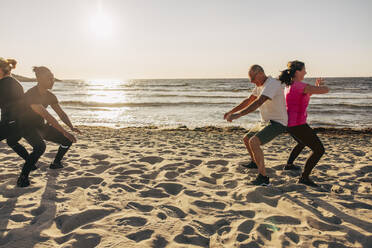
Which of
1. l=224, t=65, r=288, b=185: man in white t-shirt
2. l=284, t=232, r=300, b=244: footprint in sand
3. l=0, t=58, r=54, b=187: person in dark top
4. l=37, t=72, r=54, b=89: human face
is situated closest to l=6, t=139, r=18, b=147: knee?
l=0, t=58, r=54, b=187: person in dark top

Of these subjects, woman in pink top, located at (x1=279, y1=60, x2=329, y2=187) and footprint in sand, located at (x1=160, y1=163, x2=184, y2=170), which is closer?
woman in pink top, located at (x1=279, y1=60, x2=329, y2=187)

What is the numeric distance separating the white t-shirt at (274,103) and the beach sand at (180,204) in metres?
1.07

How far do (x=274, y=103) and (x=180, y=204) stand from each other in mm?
1991

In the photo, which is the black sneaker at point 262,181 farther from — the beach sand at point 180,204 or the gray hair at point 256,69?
the gray hair at point 256,69

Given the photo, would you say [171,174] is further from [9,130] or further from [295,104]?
[9,130]

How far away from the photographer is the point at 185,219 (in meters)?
2.91

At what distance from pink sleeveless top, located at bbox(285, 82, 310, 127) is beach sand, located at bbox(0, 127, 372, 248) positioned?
1.00m

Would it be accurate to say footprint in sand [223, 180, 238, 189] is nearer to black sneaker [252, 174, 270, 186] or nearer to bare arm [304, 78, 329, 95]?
black sneaker [252, 174, 270, 186]

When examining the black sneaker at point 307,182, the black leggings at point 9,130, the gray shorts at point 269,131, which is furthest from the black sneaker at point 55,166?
the black sneaker at point 307,182

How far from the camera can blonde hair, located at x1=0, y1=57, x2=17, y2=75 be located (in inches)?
141

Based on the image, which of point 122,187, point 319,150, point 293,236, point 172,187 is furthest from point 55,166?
point 319,150

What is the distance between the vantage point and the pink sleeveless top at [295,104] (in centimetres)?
375

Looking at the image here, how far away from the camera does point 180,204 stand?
3277 millimetres

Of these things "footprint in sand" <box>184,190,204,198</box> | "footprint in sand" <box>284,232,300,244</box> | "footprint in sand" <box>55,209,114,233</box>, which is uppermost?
"footprint in sand" <box>284,232,300,244</box>
